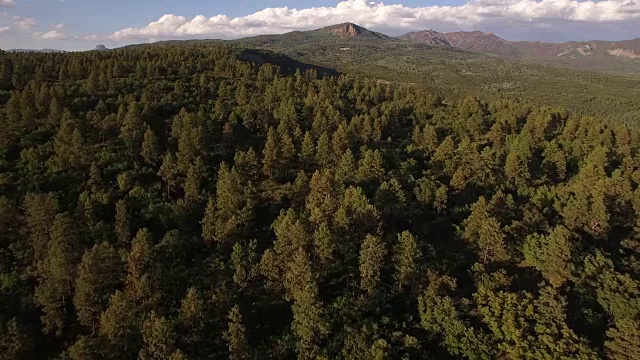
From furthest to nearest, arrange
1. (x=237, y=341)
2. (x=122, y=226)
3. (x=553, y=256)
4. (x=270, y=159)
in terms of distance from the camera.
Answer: (x=270, y=159), (x=122, y=226), (x=553, y=256), (x=237, y=341)

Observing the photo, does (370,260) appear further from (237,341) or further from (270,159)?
(270,159)

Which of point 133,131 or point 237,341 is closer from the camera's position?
point 237,341

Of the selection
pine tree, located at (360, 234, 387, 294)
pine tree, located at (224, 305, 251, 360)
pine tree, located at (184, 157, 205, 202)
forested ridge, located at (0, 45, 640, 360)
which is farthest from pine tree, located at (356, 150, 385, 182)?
pine tree, located at (224, 305, 251, 360)

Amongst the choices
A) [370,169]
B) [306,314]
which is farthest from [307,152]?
[306,314]

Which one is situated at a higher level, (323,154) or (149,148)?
(149,148)

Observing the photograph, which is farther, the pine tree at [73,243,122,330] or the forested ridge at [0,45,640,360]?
the pine tree at [73,243,122,330]

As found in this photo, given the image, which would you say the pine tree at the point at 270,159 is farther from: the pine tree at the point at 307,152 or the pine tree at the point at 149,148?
the pine tree at the point at 149,148

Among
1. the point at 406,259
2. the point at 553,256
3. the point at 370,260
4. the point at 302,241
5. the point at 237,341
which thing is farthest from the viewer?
the point at 553,256

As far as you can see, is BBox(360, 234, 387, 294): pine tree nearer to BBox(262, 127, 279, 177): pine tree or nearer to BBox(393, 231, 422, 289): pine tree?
BBox(393, 231, 422, 289): pine tree

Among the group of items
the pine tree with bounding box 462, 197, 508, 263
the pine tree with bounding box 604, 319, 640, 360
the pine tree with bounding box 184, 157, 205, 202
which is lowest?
the pine tree with bounding box 604, 319, 640, 360

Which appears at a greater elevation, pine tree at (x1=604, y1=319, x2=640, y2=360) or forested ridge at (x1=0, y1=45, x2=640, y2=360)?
forested ridge at (x1=0, y1=45, x2=640, y2=360)
